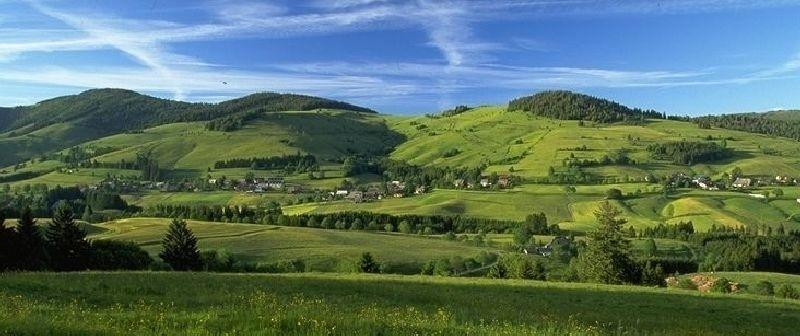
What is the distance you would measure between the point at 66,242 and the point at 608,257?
66.0 m

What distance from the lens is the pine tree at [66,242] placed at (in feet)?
217

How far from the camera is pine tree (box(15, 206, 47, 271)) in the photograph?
5766 centimetres

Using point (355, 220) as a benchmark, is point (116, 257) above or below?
above

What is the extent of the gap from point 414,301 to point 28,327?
67.5 ft

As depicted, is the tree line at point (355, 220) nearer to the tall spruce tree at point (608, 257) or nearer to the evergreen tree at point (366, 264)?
the evergreen tree at point (366, 264)

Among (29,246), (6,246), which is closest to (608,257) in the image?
(29,246)

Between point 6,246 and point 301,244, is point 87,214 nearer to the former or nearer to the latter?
point 301,244

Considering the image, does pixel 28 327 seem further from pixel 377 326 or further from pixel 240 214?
pixel 240 214

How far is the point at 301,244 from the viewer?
129m

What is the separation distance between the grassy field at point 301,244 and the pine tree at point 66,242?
43.6 meters

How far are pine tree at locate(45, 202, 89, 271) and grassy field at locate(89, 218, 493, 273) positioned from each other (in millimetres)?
43577

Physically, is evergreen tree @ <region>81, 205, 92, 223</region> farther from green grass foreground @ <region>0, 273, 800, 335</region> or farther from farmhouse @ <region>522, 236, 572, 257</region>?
green grass foreground @ <region>0, 273, 800, 335</region>

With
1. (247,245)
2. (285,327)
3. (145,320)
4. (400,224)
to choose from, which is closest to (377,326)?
(285,327)

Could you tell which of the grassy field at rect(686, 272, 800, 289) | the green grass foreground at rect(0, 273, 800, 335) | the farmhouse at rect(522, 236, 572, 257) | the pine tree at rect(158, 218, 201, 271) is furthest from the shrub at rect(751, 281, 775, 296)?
the pine tree at rect(158, 218, 201, 271)
